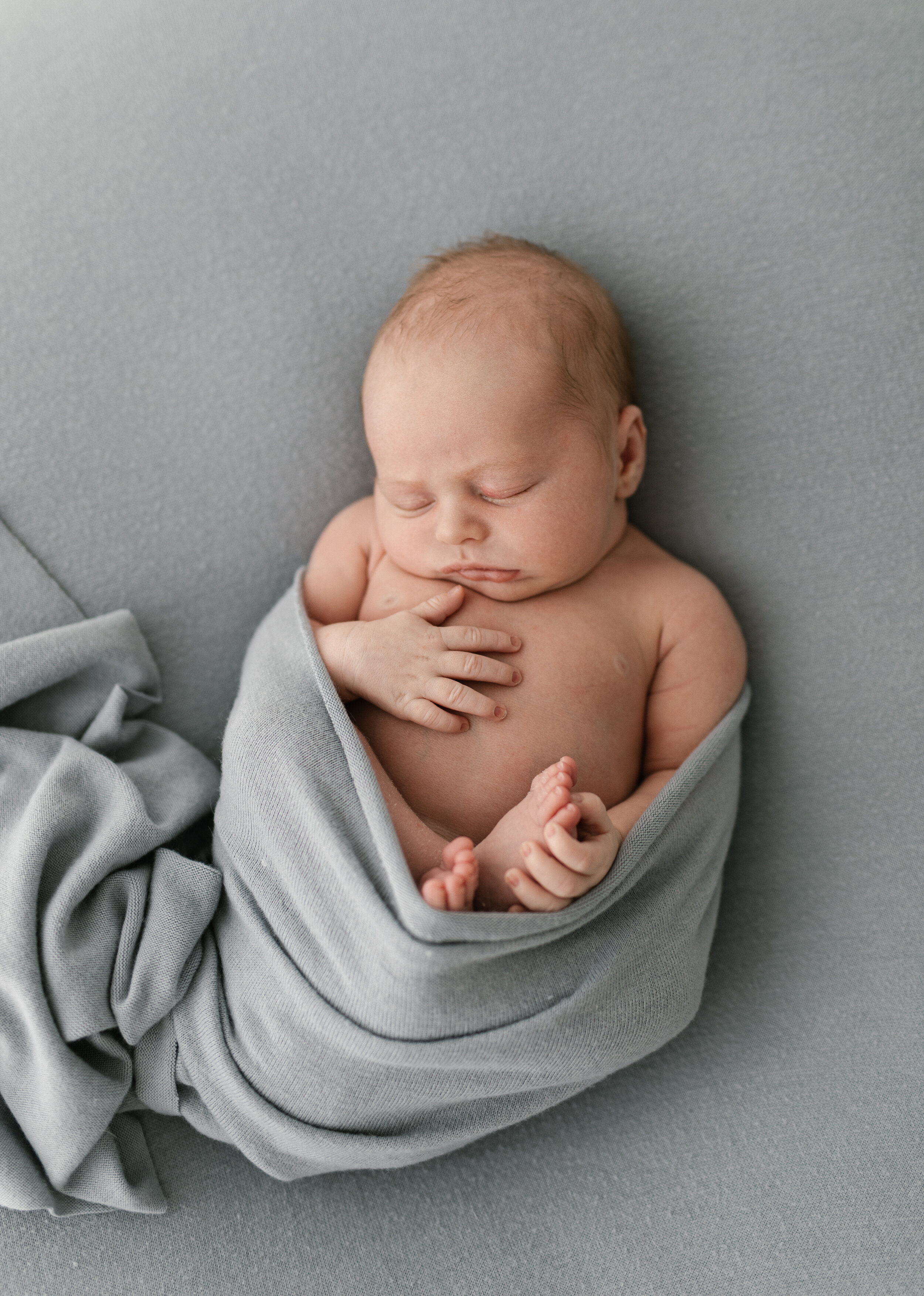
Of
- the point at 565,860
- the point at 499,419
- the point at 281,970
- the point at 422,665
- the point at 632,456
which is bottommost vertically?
the point at 281,970

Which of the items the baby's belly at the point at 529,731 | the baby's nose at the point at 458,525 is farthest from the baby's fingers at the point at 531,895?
the baby's nose at the point at 458,525

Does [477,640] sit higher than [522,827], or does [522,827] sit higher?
[477,640]

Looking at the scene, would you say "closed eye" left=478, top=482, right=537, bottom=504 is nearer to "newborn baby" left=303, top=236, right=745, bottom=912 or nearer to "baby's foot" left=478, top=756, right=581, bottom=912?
"newborn baby" left=303, top=236, right=745, bottom=912

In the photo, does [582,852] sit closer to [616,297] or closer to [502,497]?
[502,497]

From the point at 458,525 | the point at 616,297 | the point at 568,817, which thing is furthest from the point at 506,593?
the point at 616,297

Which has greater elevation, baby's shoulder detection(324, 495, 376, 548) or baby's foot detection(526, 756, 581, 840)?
baby's shoulder detection(324, 495, 376, 548)

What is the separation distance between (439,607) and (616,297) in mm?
485

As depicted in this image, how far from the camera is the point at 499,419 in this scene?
1092mm

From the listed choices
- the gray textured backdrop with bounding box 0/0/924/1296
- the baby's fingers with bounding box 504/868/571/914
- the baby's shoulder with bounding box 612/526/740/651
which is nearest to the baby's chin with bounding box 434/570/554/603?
the baby's shoulder with bounding box 612/526/740/651

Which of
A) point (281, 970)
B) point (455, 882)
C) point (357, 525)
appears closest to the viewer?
point (455, 882)

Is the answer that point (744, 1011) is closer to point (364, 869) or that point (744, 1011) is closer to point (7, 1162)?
point (364, 869)

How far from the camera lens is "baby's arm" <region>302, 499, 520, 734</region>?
110cm

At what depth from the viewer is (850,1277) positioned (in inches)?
42.4

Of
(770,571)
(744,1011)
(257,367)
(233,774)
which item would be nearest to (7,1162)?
(233,774)
